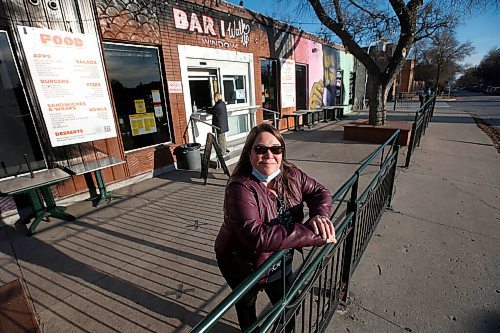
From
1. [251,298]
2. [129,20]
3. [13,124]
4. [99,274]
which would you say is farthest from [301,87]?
[251,298]

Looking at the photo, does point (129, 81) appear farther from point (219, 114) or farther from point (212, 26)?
point (212, 26)

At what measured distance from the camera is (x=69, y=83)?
4426mm

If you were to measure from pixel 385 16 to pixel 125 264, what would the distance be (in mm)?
10489

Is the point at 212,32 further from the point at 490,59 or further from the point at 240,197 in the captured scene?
the point at 490,59

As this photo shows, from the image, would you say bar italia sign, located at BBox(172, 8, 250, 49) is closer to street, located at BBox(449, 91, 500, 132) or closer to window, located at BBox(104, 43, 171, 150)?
window, located at BBox(104, 43, 171, 150)

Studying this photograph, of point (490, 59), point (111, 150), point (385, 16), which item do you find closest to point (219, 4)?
point (111, 150)

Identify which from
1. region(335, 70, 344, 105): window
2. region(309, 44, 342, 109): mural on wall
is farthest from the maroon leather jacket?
region(335, 70, 344, 105): window

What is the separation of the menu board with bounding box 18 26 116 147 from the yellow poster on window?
699mm

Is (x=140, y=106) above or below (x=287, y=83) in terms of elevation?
below

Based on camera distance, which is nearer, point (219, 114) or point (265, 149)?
point (265, 149)

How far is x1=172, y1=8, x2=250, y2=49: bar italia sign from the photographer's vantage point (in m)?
6.30

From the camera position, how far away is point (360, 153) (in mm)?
7441

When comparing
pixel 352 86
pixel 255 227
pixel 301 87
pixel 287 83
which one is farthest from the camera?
pixel 352 86

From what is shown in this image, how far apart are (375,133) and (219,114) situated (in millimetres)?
5373
